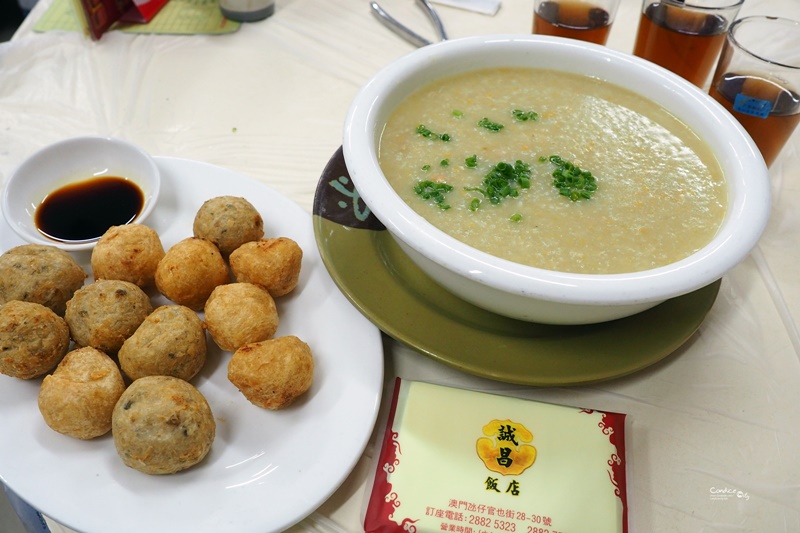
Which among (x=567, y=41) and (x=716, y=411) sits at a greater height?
(x=567, y=41)

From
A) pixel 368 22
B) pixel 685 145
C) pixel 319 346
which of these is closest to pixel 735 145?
pixel 685 145

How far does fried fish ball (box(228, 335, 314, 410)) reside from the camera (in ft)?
3.79

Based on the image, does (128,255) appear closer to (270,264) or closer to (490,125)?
(270,264)

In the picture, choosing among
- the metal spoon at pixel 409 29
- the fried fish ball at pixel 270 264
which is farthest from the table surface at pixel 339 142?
the fried fish ball at pixel 270 264

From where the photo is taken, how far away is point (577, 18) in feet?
6.74

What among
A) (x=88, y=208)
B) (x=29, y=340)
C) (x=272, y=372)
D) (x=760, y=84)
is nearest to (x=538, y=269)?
(x=272, y=372)

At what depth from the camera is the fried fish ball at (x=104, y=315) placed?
4.10 ft

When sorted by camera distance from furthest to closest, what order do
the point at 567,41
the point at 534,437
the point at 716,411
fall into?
the point at 567,41 < the point at 716,411 < the point at 534,437

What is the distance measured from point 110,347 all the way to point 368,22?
1734 millimetres

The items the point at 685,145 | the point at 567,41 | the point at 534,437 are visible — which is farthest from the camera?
the point at 567,41

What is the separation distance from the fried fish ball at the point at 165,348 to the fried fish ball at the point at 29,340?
13 cm

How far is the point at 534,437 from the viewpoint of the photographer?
3.72 feet

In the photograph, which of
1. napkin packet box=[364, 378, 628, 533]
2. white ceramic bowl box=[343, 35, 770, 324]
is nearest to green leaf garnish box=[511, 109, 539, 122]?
white ceramic bowl box=[343, 35, 770, 324]

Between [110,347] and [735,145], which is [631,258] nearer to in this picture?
[735,145]
